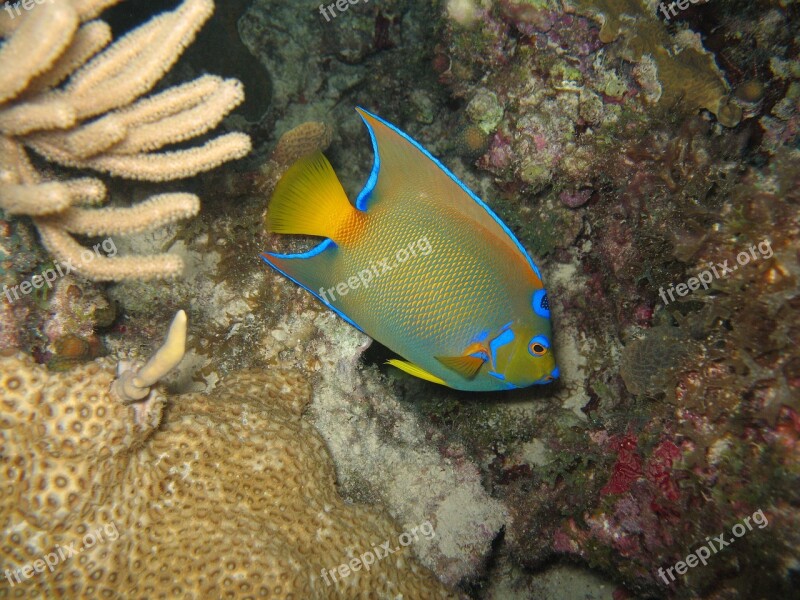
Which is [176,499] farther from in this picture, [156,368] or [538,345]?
[538,345]

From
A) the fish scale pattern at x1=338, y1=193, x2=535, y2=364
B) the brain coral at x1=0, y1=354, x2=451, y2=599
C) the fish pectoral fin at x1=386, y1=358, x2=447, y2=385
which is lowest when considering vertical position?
the brain coral at x1=0, y1=354, x2=451, y2=599

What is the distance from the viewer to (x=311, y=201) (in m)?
2.36

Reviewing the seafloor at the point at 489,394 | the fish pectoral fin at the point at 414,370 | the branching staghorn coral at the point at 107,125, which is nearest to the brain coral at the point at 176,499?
the seafloor at the point at 489,394

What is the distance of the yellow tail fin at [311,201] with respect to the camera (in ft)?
7.61

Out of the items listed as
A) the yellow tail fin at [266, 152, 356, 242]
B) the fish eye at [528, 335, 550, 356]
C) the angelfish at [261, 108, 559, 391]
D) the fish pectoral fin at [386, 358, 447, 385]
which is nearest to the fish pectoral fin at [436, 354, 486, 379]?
the angelfish at [261, 108, 559, 391]

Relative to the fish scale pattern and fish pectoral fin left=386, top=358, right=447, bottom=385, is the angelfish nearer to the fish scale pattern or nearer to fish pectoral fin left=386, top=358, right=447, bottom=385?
the fish scale pattern

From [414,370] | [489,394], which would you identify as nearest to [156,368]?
[414,370]

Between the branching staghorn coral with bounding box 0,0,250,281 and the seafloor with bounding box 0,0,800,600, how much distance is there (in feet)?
0.07

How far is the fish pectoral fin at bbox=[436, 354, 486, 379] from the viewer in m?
2.48

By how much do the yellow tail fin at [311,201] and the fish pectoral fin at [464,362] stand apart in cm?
89

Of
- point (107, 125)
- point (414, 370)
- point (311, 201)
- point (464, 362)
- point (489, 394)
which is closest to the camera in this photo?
point (107, 125)

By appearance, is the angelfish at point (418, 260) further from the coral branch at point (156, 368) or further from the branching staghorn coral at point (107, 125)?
the coral branch at point (156, 368)

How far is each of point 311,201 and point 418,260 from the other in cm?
63

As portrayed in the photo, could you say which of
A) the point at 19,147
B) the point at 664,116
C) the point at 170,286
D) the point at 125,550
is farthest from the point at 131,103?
the point at 664,116
